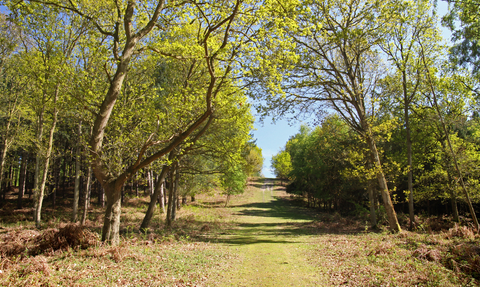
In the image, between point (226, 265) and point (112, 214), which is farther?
point (112, 214)

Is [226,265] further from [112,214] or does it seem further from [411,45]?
[411,45]

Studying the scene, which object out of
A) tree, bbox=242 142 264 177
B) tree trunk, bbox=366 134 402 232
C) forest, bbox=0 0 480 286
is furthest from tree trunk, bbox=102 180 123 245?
tree trunk, bbox=366 134 402 232

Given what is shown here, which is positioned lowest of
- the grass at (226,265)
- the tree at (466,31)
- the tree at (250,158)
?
A: the grass at (226,265)

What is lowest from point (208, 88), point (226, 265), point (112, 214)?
point (226, 265)

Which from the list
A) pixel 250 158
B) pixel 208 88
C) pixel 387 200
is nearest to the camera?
pixel 208 88

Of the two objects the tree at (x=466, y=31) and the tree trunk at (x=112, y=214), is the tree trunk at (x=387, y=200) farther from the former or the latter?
the tree trunk at (x=112, y=214)

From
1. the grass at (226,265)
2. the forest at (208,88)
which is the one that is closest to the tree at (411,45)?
the forest at (208,88)

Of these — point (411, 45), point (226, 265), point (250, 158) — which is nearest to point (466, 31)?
point (411, 45)

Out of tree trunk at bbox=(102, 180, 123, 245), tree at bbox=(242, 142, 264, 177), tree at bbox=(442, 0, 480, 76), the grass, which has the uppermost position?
tree at bbox=(442, 0, 480, 76)

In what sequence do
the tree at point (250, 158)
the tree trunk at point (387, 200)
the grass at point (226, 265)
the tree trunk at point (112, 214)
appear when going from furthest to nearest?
1. the tree at point (250, 158)
2. the tree trunk at point (387, 200)
3. the tree trunk at point (112, 214)
4. the grass at point (226, 265)

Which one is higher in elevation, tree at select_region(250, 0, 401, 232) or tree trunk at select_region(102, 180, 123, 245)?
tree at select_region(250, 0, 401, 232)

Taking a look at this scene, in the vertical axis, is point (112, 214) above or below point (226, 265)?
above

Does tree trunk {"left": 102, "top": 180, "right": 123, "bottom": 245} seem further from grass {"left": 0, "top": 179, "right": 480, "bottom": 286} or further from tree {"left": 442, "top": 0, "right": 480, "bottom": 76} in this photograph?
tree {"left": 442, "top": 0, "right": 480, "bottom": 76}

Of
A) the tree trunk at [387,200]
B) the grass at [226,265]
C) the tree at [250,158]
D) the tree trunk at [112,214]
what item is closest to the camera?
the grass at [226,265]
